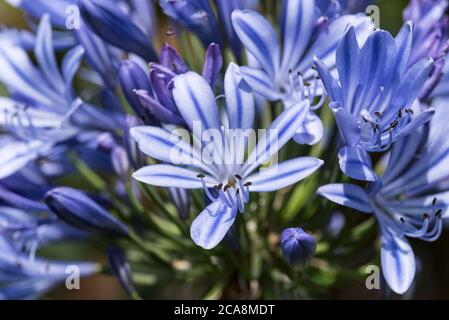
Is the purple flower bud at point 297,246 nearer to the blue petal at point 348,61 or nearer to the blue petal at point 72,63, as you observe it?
the blue petal at point 348,61

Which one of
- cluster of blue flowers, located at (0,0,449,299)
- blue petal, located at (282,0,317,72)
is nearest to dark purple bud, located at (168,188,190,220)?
cluster of blue flowers, located at (0,0,449,299)

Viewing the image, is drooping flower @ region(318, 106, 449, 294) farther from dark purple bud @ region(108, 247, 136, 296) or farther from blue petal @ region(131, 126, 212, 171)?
dark purple bud @ region(108, 247, 136, 296)

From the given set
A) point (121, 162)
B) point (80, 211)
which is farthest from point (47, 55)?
point (80, 211)

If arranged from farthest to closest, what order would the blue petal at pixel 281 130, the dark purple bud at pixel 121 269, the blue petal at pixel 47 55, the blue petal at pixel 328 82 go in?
the blue petal at pixel 47 55 → the dark purple bud at pixel 121 269 → the blue petal at pixel 281 130 → the blue petal at pixel 328 82

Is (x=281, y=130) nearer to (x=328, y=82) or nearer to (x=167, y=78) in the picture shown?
(x=328, y=82)

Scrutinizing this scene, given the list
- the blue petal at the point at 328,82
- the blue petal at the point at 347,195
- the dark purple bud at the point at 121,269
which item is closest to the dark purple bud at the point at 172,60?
the blue petal at the point at 328,82
